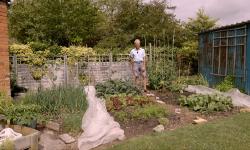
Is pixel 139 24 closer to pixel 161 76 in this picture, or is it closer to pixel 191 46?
pixel 191 46

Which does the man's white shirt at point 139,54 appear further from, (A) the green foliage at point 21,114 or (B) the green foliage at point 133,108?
(A) the green foliage at point 21,114

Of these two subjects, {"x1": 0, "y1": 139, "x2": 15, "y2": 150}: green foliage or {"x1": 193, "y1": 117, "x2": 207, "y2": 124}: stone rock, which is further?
{"x1": 193, "y1": 117, "x2": 207, "y2": 124}: stone rock

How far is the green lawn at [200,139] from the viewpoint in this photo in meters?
6.20

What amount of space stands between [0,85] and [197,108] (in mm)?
4749

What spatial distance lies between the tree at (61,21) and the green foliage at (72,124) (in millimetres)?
12161

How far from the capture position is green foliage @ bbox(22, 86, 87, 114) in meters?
8.51

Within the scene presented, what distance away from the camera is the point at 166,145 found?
247 inches

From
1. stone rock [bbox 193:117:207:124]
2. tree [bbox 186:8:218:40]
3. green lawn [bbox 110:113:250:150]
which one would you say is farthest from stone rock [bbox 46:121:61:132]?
tree [bbox 186:8:218:40]

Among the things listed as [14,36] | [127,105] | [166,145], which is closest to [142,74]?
[127,105]

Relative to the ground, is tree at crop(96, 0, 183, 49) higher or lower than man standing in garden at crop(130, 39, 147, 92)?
higher

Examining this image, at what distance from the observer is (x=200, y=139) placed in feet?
21.6

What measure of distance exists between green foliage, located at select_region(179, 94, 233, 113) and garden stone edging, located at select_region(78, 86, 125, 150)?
2492 millimetres

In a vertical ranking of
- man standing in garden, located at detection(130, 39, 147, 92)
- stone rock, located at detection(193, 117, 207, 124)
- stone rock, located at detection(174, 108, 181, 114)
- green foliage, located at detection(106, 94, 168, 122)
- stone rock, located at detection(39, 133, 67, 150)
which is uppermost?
man standing in garden, located at detection(130, 39, 147, 92)

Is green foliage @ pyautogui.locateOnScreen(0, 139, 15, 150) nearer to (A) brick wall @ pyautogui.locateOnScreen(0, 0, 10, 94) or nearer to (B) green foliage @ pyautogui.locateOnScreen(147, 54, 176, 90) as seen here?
(A) brick wall @ pyautogui.locateOnScreen(0, 0, 10, 94)
